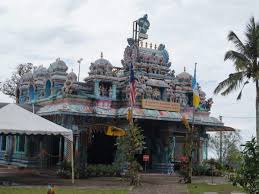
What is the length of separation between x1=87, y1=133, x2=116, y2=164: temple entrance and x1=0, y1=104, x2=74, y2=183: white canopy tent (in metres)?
11.5

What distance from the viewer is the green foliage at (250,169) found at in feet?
Result: 29.5

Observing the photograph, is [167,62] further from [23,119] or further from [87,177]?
[23,119]

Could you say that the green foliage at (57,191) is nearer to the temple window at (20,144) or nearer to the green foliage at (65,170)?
the green foliage at (65,170)

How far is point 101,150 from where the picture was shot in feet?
101

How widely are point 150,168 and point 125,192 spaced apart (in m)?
12.9

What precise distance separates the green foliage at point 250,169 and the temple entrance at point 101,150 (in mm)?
21546

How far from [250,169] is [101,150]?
22385 mm

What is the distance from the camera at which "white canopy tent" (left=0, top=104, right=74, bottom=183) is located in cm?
1783

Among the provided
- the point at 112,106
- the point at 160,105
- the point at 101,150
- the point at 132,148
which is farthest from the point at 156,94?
the point at 132,148

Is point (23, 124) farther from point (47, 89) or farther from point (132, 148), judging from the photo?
point (47, 89)

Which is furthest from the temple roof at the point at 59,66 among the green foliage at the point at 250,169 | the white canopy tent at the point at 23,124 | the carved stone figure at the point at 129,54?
the green foliage at the point at 250,169

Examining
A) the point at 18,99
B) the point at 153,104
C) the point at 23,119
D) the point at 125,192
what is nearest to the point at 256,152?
Answer: the point at 125,192

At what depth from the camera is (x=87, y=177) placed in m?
23.2

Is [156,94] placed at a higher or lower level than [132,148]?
higher
